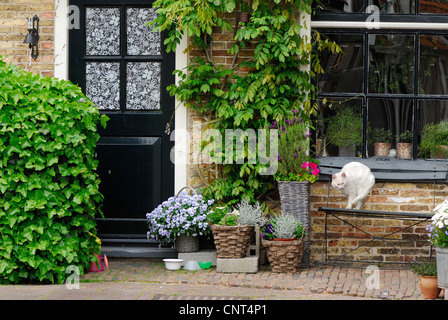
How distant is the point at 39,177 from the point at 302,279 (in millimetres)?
2454

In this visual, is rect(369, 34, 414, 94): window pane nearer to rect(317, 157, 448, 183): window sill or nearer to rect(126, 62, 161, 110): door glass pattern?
rect(317, 157, 448, 183): window sill

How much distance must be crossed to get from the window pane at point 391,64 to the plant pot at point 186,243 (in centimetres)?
237

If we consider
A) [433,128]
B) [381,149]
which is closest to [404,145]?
[381,149]

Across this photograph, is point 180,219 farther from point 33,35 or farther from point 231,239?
point 33,35

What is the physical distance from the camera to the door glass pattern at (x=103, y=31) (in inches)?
316

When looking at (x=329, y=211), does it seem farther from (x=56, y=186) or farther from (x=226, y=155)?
(x=56, y=186)

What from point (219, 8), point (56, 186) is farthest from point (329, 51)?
point (56, 186)

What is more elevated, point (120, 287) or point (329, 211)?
point (329, 211)

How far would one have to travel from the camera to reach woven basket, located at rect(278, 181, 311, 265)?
7.35 m

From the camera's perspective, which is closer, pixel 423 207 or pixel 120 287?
pixel 120 287

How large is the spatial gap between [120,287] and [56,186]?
102 cm

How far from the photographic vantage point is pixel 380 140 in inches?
314

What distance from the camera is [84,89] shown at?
26.4ft

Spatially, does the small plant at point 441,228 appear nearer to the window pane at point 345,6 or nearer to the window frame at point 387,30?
the window frame at point 387,30
